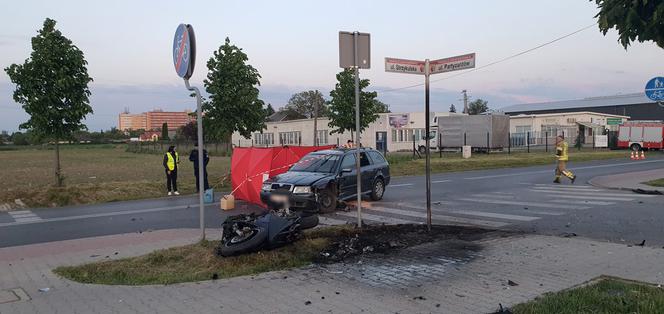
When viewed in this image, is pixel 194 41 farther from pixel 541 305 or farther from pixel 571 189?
pixel 571 189

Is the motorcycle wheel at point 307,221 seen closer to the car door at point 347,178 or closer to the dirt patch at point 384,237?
the dirt patch at point 384,237

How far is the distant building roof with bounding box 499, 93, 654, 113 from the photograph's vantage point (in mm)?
94000

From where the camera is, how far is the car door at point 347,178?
1310cm

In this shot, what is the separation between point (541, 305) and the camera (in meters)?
4.78

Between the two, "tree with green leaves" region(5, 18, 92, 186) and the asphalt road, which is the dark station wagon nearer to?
Result: the asphalt road

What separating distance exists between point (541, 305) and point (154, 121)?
7755 inches

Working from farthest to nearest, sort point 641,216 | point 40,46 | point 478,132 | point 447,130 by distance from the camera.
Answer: point 447,130
point 478,132
point 40,46
point 641,216

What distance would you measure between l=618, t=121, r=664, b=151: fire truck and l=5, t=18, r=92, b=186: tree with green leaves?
4590cm

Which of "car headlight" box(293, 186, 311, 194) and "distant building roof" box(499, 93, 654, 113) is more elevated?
"distant building roof" box(499, 93, 654, 113)

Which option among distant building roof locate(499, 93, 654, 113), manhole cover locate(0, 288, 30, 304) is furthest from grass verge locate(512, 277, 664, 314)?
distant building roof locate(499, 93, 654, 113)

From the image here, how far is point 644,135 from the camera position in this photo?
48.0 metres

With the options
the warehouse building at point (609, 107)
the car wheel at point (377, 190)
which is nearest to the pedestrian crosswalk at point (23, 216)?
the car wheel at point (377, 190)

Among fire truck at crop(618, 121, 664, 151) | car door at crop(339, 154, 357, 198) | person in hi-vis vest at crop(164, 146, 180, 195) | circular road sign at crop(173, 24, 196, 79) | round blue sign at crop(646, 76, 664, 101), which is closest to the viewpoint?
circular road sign at crop(173, 24, 196, 79)

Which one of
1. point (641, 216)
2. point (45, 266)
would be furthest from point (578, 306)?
point (641, 216)
